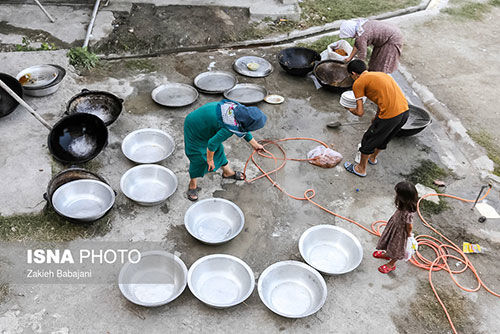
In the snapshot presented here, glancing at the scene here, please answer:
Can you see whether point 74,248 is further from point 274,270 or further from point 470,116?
point 470,116

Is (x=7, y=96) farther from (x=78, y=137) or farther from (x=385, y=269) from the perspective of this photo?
(x=385, y=269)

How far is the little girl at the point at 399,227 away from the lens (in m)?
3.25

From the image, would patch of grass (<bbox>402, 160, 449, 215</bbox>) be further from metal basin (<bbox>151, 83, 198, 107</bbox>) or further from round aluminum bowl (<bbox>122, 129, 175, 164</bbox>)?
metal basin (<bbox>151, 83, 198, 107</bbox>)


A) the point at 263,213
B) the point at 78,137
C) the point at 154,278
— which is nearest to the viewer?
the point at 154,278

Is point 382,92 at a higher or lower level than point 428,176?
higher

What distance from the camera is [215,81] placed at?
665 centimetres

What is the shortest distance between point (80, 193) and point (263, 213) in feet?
7.30

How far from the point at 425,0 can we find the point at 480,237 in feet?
25.8

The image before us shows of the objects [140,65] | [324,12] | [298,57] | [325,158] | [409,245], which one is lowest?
[140,65]

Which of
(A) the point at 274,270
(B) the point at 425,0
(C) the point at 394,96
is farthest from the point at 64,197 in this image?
(B) the point at 425,0

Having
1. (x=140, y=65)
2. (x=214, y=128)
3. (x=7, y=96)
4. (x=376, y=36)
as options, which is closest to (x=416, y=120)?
(x=376, y=36)

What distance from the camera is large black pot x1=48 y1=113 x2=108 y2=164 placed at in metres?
4.76

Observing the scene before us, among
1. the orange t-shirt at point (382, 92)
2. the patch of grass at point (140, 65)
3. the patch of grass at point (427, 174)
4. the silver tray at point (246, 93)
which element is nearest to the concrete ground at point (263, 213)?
the patch of grass at point (140, 65)

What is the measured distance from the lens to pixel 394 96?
4375 millimetres
